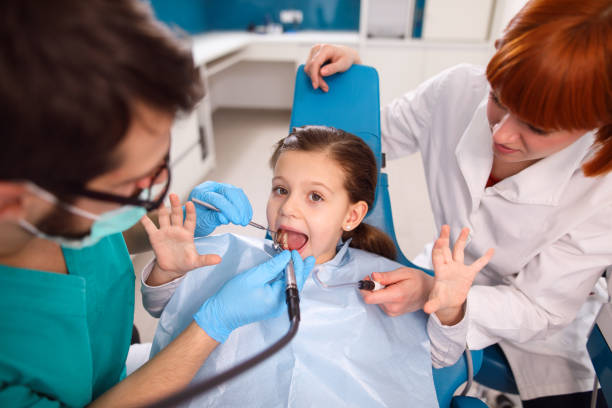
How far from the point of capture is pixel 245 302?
0.81 m

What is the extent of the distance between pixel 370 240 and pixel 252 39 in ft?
11.4

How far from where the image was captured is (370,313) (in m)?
1.09

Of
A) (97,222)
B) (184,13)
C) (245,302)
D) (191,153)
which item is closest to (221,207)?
(245,302)

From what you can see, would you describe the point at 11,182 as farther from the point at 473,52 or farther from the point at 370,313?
the point at 473,52

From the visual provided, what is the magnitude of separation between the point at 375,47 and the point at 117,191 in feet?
12.2

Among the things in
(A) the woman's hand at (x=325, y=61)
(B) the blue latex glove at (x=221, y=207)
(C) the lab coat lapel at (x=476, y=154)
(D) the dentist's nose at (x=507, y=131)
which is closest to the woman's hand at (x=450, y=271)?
(D) the dentist's nose at (x=507, y=131)

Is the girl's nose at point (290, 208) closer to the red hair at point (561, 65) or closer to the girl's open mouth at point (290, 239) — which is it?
the girl's open mouth at point (290, 239)

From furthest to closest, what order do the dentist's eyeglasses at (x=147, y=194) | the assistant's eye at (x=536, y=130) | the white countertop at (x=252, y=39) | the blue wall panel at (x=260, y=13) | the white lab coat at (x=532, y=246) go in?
1. the blue wall panel at (x=260, y=13)
2. the white countertop at (x=252, y=39)
3. the white lab coat at (x=532, y=246)
4. the assistant's eye at (x=536, y=130)
5. the dentist's eyeglasses at (x=147, y=194)

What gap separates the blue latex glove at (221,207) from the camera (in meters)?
A: 1.05

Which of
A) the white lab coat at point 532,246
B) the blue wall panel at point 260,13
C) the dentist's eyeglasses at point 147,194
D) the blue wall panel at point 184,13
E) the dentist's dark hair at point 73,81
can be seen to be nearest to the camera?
the dentist's dark hair at point 73,81

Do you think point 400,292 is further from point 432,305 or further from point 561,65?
point 561,65

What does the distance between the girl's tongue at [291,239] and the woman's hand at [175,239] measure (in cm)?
25

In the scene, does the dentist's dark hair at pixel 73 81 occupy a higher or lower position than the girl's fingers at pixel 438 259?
higher

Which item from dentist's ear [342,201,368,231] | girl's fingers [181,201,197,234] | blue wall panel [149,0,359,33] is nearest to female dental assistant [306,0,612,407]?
dentist's ear [342,201,368,231]
